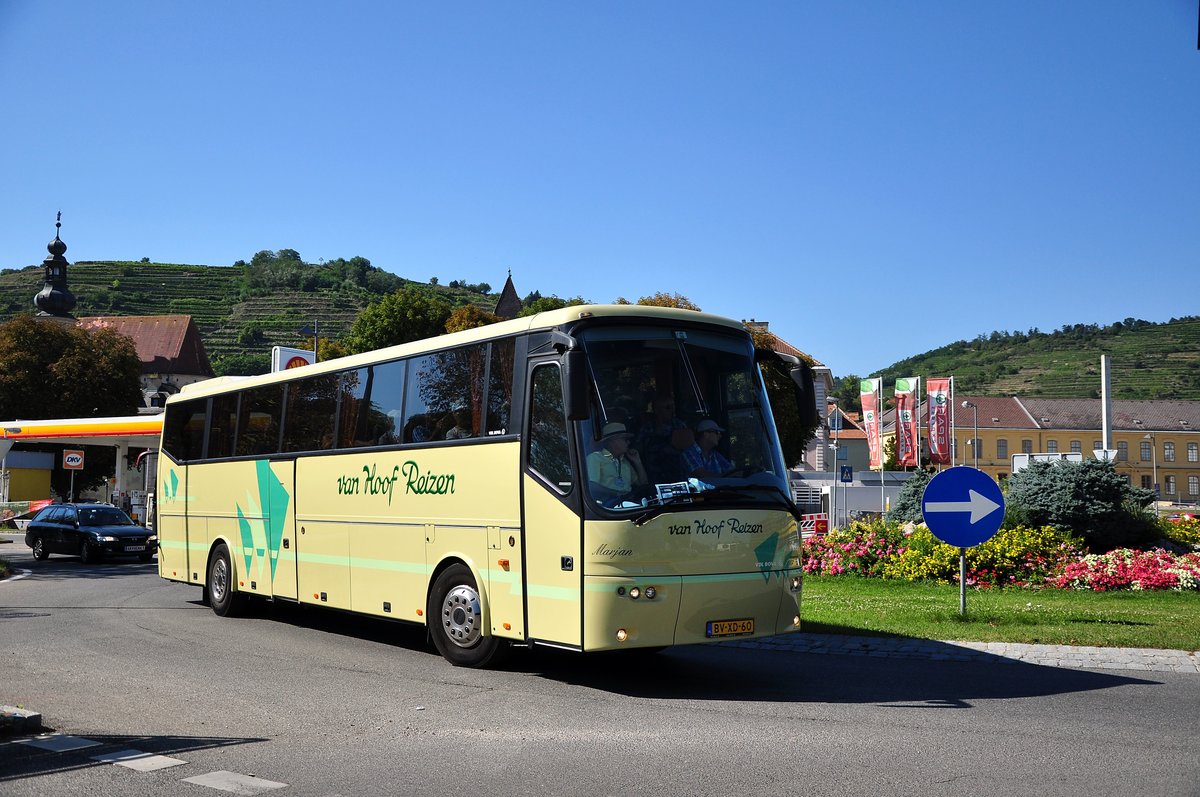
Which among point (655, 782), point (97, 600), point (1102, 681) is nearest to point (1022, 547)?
point (1102, 681)

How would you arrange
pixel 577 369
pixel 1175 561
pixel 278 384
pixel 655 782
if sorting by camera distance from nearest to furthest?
pixel 655 782
pixel 577 369
pixel 278 384
pixel 1175 561

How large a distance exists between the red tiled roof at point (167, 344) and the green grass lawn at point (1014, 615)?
114 meters

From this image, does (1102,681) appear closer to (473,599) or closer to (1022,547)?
(473,599)

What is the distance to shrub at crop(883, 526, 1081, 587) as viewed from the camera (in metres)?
18.0

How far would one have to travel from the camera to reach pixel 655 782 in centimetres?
636

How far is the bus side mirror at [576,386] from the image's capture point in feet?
29.8

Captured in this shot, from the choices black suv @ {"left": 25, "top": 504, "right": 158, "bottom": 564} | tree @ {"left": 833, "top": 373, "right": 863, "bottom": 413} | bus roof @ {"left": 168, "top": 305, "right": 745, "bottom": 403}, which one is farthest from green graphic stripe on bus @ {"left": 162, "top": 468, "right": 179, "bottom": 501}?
tree @ {"left": 833, "top": 373, "right": 863, "bottom": 413}

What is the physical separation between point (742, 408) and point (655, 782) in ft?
14.7

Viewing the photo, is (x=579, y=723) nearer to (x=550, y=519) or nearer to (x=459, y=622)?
Result: (x=550, y=519)

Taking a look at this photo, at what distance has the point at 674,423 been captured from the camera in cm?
973

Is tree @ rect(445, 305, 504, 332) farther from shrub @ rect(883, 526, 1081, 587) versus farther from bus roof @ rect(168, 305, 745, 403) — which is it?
bus roof @ rect(168, 305, 745, 403)

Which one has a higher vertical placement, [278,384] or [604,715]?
[278,384]

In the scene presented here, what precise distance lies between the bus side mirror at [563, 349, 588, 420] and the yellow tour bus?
0.02m

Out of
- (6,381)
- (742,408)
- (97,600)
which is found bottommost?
(97,600)
